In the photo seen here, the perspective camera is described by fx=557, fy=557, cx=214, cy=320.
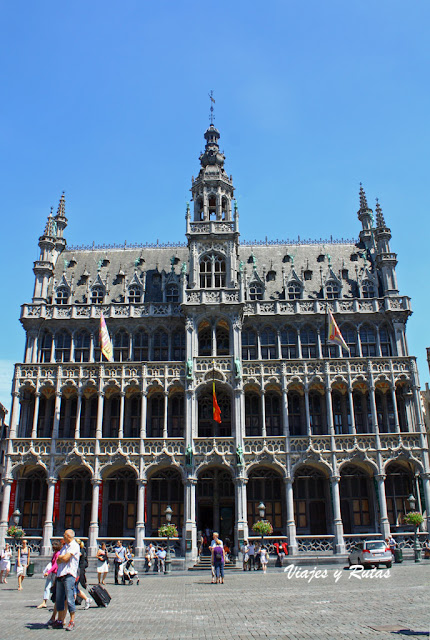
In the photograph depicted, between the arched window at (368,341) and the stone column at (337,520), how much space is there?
12.9m

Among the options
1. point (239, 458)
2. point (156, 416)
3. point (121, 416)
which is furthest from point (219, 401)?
point (121, 416)

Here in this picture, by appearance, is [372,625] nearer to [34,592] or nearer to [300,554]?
[34,592]

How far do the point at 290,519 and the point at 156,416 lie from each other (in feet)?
48.5

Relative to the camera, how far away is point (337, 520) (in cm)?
4456

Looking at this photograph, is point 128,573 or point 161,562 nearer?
point 128,573

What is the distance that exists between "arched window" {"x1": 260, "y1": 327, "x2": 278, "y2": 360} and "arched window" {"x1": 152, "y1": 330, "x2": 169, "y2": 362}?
910 cm

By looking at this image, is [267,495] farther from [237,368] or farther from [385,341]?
[385,341]

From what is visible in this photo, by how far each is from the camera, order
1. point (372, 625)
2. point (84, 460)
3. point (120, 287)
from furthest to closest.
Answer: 1. point (120, 287)
2. point (84, 460)
3. point (372, 625)

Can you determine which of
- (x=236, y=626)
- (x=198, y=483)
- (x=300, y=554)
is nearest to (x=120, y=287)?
(x=198, y=483)

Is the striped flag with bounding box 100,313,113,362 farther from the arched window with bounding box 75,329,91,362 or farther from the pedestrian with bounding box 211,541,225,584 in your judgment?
the pedestrian with bounding box 211,541,225,584

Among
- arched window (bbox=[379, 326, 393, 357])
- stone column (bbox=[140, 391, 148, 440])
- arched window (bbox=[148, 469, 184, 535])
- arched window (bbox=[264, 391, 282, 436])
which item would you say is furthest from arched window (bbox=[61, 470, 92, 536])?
arched window (bbox=[379, 326, 393, 357])

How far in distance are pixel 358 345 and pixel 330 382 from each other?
608cm

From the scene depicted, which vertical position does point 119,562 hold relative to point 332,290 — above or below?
below

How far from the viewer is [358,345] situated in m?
52.4
